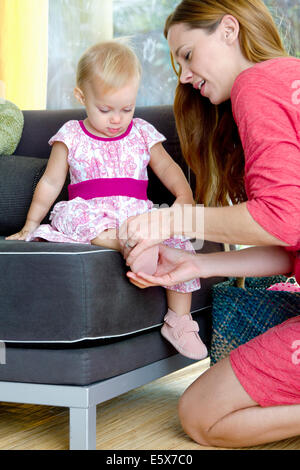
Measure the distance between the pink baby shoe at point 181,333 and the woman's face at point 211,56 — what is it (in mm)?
560

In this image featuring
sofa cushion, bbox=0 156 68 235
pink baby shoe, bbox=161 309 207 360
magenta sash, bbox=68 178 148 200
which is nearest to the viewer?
pink baby shoe, bbox=161 309 207 360

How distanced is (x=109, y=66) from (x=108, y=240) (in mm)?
475

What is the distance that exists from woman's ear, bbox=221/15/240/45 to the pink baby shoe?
687mm

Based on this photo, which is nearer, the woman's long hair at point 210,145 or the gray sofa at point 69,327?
the gray sofa at point 69,327

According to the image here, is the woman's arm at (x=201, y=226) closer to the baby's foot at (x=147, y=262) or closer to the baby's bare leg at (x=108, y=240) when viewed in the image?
the baby's foot at (x=147, y=262)

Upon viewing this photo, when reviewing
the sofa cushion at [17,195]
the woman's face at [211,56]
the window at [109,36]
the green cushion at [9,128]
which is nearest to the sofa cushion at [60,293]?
the woman's face at [211,56]

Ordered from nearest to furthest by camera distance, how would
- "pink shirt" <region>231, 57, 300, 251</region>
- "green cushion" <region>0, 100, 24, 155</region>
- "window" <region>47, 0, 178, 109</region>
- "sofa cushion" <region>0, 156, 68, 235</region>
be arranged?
"pink shirt" <region>231, 57, 300, 251</region> < "sofa cushion" <region>0, 156, 68, 235</region> < "green cushion" <region>0, 100, 24, 155</region> < "window" <region>47, 0, 178, 109</region>

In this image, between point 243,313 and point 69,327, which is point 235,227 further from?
point 243,313

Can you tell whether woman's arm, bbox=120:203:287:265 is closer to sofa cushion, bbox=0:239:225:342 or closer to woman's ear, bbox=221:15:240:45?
sofa cushion, bbox=0:239:225:342

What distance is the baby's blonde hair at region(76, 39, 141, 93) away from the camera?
1.72m

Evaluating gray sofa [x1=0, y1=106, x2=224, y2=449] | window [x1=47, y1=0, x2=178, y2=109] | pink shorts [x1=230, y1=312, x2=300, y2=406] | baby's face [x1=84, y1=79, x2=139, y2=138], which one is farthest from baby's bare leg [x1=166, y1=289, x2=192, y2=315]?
window [x1=47, y1=0, x2=178, y2=109]

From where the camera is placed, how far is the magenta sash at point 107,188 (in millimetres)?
1815

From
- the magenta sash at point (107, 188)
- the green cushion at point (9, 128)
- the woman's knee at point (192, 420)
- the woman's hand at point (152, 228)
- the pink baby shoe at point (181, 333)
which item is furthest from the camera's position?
the green cushion at point (9, 128)
